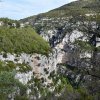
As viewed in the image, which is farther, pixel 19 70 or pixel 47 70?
pixel 47 70

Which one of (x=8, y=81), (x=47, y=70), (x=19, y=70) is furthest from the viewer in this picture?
(x=47, y=70)

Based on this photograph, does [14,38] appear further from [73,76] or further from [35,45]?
[73,76]

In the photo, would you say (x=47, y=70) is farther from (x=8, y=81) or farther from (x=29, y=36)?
(x=8, y=81)

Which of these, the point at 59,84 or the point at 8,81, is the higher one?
the point at 8,81

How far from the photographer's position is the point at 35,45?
157375mm

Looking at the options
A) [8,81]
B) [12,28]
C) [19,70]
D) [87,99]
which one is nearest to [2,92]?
[8,81]

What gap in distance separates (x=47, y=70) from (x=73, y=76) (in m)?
41.3

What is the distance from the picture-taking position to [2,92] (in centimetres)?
6544

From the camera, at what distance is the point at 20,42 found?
152 meters

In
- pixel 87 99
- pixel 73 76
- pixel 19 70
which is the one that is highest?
pixel 87 99

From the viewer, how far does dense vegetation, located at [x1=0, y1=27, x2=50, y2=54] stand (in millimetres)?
142488

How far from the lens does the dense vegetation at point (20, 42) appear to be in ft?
467

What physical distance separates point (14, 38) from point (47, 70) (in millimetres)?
17730

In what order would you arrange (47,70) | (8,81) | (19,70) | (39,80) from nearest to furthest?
1. (8,81)
2. (19,70)
3. (39,80)
4. (47,70)
